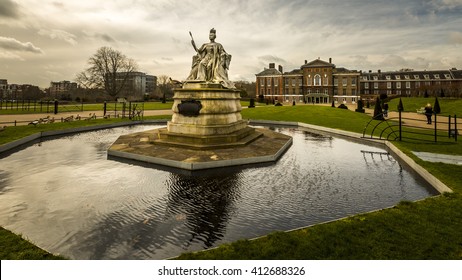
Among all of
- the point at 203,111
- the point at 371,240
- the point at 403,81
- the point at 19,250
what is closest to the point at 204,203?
the point at 19,250

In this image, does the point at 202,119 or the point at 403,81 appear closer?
the point at 202,119

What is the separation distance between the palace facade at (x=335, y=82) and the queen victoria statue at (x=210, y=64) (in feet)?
213

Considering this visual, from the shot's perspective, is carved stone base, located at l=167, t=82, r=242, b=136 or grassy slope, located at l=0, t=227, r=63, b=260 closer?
grassy slope, located at l=0, t=227, r=63, b=260

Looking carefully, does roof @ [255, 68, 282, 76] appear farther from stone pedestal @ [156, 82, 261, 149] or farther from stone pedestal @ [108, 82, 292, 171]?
stone pedestal @ [156, 82, 261, 149]

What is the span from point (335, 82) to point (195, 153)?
270ft

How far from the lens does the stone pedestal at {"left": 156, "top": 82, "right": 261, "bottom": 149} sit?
12.7 metres

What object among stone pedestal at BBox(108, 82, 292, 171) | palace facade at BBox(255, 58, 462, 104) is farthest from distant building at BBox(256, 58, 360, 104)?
stone pedestal at BBox(108, 82, 292, 171)

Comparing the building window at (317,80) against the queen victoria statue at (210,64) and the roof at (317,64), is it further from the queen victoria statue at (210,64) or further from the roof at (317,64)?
the queen victoria statue at (210,64)

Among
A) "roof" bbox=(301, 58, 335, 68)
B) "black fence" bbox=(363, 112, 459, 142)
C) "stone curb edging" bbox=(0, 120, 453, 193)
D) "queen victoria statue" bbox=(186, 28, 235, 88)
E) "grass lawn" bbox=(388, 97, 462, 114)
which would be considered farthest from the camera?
"roof" bbox=(301, 58, 335, 68)

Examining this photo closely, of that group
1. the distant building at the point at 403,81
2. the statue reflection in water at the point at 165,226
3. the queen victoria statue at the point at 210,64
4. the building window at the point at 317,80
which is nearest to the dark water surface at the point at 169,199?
Result: the statue reflection in water at the point at 165,226

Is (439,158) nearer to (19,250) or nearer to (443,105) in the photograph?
(19,250)

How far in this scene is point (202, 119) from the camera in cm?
1307

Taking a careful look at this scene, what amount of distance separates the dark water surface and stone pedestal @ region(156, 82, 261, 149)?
326 cm

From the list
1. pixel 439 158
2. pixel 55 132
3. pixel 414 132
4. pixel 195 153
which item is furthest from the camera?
pixel 55 132
